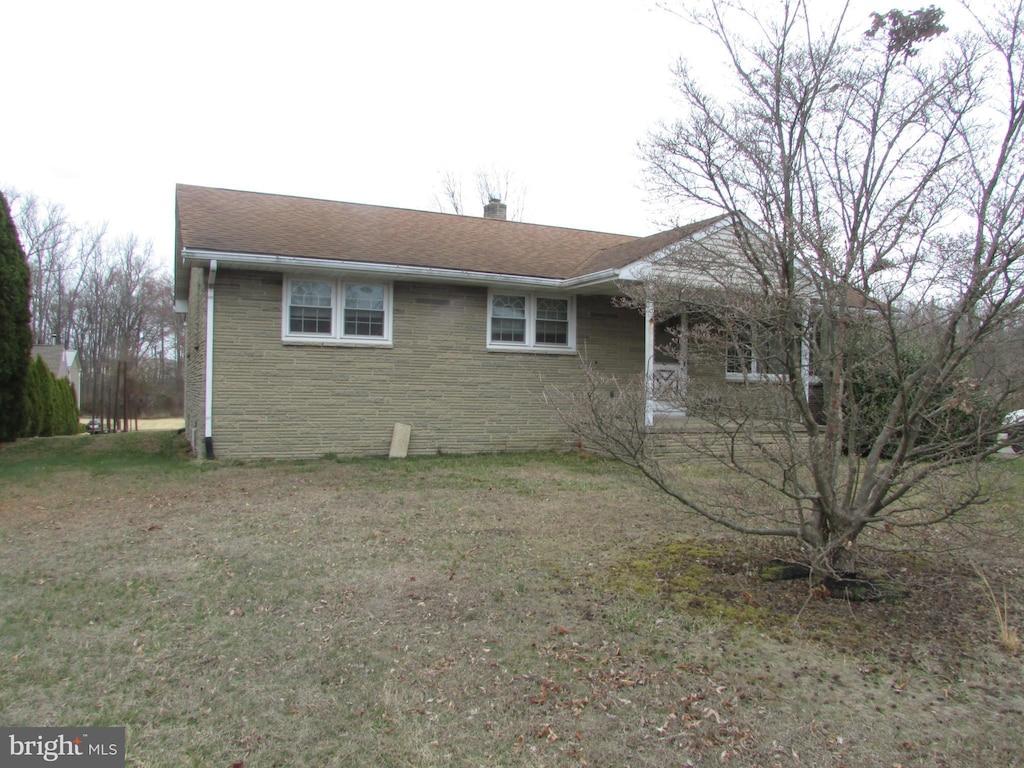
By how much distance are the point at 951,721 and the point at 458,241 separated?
11.7m

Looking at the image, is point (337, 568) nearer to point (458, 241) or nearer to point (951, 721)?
point (951, 721)

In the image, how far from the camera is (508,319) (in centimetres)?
1270

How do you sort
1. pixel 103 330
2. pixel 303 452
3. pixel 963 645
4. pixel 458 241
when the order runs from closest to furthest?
pixel 963 645
pixel 303 452
pixel 458 241
pixel 103 330

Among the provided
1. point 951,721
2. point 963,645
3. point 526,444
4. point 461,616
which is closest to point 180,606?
point 461,616

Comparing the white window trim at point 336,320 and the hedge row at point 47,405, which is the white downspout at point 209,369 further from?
the hedge row at point 47,405

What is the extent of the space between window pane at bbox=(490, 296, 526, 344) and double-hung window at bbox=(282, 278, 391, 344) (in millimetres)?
1944

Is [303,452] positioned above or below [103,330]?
below

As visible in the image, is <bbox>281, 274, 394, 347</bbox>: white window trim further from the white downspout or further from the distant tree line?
the distant tree line

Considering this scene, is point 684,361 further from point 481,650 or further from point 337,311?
point 337,311

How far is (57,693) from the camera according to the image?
3334mm

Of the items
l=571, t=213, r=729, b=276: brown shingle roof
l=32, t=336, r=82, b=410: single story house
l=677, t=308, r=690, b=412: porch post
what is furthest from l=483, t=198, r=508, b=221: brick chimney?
l=32, t=336, r=82, b=410: single story house

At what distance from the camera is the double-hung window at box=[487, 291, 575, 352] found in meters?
12.6

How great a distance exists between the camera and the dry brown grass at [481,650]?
3.02m

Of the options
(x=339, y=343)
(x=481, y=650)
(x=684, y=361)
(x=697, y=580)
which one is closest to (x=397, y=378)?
(x=339, y=343)
